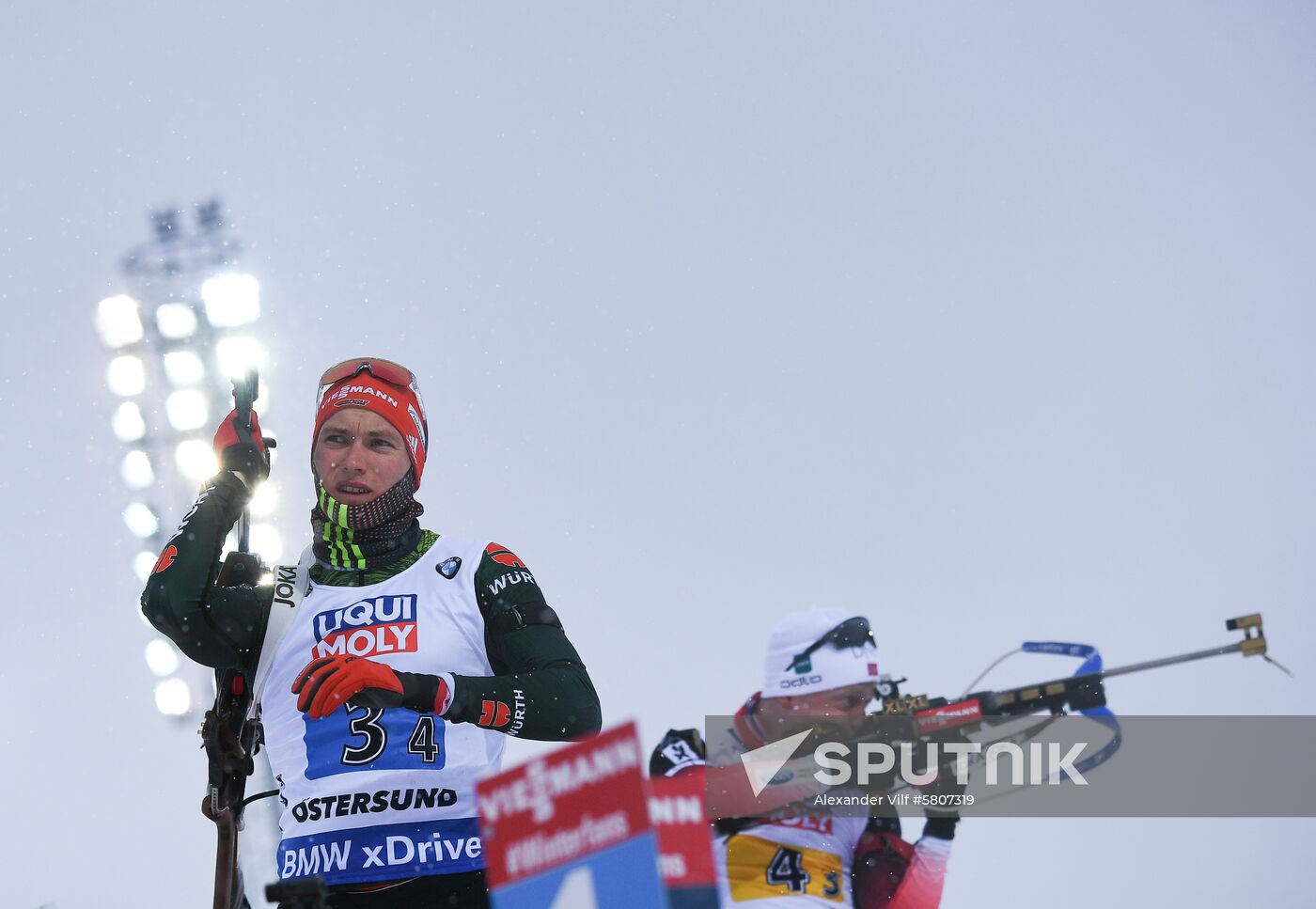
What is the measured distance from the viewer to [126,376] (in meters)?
10.7

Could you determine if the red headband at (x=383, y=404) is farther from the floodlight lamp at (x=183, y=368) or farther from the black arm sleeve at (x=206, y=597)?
the floodlight lamp at (x=183, y=368)

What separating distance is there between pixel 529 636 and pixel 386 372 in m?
1.13

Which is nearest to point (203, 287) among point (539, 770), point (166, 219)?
point (166, 219)

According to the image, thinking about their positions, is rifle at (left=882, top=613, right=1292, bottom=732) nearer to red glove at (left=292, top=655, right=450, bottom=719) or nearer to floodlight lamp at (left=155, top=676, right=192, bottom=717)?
red glove at (left=292, top=655, right=450, bottom=719)

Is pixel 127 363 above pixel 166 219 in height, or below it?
below

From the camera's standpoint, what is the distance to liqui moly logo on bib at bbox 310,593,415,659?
3439 millimetres

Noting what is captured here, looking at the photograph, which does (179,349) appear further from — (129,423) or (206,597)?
(206,597)

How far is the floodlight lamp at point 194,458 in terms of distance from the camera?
10.4 m

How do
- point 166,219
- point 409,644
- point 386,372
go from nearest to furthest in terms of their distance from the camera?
point 409,644
point 386,372
point 166,219

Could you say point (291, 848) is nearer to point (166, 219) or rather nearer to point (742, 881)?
point (742, 881)

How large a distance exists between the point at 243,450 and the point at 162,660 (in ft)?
26.7

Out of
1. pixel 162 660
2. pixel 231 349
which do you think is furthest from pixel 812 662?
pixel 162 660

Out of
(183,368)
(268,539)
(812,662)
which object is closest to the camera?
(812,662)

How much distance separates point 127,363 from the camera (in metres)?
10.7
